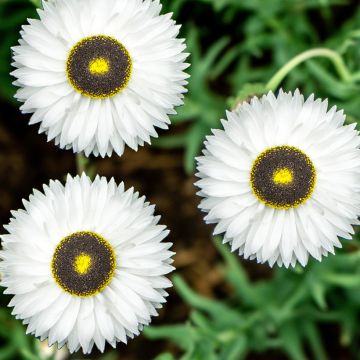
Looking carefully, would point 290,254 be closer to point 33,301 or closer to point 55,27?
point 33,301

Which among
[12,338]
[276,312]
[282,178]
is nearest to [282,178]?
[282,178]

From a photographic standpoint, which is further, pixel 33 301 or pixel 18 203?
pixel 18 203

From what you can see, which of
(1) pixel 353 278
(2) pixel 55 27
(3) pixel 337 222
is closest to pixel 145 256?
(3) pixel 337 222

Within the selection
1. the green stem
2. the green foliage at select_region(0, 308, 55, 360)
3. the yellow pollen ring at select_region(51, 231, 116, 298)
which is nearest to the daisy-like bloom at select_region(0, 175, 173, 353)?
the yellow pollen ring at select_region(51, 231, 116, 298)

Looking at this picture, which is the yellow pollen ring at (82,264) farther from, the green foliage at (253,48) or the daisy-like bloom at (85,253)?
the green foliage at (253,48)

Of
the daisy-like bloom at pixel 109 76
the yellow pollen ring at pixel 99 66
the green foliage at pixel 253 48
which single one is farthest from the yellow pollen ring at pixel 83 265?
the green foliage at pixel 253 48

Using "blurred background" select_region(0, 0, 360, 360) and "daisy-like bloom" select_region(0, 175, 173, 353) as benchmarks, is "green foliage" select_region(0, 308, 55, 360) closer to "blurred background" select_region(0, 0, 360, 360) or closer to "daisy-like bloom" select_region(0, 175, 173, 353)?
"blurred background" select_region(0, 0, 360, 360)

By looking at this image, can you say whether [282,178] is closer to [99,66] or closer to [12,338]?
[99,66]

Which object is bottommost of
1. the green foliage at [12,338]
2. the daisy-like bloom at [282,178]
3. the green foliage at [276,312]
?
the green foliage at [12,338]
